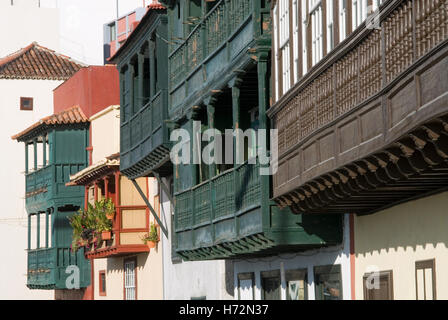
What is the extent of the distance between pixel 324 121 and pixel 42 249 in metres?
26.9

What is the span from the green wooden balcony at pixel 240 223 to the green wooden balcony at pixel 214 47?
1994 mm

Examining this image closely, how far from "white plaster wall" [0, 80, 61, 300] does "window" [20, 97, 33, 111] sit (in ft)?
0.50

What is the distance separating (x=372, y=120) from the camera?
44.4ft

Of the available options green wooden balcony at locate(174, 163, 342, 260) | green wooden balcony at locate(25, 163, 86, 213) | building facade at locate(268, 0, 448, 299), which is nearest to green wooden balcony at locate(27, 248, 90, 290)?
green wooden balcony at locate(25, 163, 86, 213)

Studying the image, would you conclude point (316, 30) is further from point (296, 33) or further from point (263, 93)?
point (263, 93)

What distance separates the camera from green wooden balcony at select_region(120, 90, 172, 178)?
2731 cm

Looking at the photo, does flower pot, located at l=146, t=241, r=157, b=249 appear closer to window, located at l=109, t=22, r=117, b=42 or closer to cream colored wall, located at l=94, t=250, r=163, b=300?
cream colored wall, located at l=94, t=250, r=163, b=300

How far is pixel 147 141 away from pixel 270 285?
712cm

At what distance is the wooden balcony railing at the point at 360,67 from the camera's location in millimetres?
11500

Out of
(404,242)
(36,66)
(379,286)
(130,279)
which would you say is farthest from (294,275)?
(36,66)

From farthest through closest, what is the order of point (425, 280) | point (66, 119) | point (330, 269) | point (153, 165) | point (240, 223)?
point (66, 119) < point (153, 165) < point (240, 223) < point (330, 269) < point (425, 280)

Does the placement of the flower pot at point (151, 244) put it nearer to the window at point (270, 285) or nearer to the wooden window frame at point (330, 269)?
the window at point (270, 285)

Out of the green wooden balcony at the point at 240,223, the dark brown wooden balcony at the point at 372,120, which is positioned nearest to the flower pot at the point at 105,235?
the green wooden balcony at the point at 240,223
